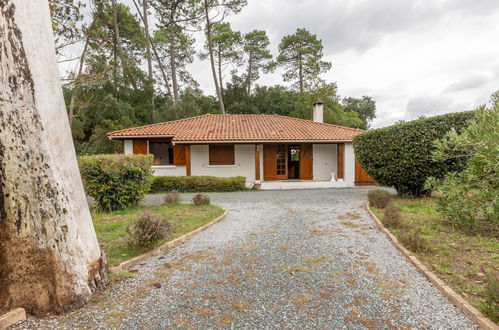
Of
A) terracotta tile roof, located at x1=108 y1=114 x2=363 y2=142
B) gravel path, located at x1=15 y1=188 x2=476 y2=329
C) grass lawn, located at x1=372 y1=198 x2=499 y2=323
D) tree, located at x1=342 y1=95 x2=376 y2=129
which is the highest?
tree, located at x1=342 y1=95 x2=376 y2=129

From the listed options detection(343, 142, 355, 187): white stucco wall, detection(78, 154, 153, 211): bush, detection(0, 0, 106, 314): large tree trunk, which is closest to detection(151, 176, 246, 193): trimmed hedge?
detection(78, 154, 153, 211): bush

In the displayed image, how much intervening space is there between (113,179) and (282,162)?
9469 millimetres

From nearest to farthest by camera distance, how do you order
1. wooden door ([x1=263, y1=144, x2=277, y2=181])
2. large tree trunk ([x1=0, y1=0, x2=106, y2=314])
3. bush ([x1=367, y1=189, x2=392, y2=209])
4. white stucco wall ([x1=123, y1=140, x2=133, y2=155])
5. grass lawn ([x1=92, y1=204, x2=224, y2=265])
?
large tree trunk ([x1=0, y1=0, x2=106, y2=314]), grass lawn ([x1=92, y1=204, x2=224, y2=265]), bush ([x1=367, y1=189, x2=392, y2=209]), white stucco wall ([x1=123, y1=140, x2=133, y2=155]), wooden door ([x1=263, y1=144, x2=277, y2=181])

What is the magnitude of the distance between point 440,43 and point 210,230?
10191 mm

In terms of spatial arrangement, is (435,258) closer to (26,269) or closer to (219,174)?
(26,269)

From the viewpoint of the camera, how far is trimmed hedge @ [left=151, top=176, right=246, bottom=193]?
1167cm

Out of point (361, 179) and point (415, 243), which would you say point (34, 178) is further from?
point (361, 179)

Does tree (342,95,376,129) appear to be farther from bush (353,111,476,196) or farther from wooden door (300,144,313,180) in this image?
bush (353,111,476,196)

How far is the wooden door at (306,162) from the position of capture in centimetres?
1412

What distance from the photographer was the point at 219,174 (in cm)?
1327

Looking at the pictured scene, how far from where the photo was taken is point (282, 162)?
47.3 ft

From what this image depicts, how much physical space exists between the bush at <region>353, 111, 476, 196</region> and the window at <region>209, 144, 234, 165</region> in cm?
705

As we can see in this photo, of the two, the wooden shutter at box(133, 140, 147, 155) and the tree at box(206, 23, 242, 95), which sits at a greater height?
the tree at box(206, 23, 242, 95)

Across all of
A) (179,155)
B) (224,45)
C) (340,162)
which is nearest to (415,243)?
(340,162)
